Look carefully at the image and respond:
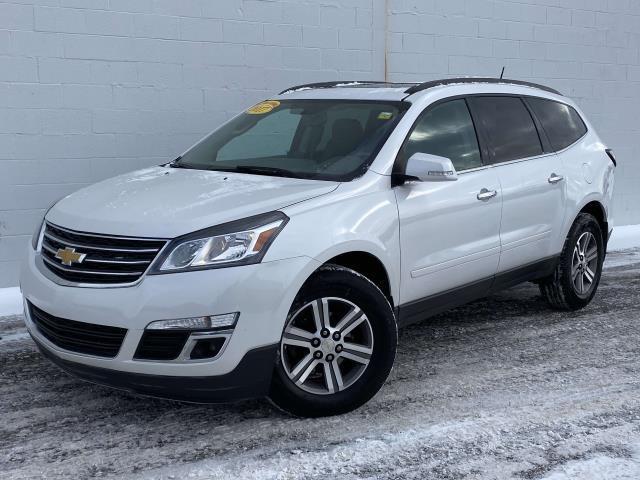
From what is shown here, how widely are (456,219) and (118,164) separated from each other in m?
3.59

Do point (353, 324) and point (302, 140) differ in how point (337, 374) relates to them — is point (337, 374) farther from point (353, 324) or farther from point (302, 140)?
point (302, 140)

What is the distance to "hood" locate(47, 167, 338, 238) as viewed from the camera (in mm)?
3896

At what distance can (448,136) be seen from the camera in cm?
512

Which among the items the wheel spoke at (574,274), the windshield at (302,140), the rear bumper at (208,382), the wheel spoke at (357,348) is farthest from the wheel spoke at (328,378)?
the wheel spoke at (574,274)

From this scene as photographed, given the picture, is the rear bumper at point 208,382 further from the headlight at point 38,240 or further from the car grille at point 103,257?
the headlight at point 38,240

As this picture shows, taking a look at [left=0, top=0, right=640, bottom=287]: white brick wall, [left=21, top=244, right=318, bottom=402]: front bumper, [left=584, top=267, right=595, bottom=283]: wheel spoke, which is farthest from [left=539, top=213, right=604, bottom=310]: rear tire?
[left=0, top=0, right=640, bottom=287]: white brick wall

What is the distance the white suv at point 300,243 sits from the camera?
375cm

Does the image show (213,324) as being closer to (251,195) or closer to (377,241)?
(251,195)

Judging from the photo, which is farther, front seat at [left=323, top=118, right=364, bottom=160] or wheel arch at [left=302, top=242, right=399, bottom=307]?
front seat at [left=323, top=118, right=364, bottom=160]

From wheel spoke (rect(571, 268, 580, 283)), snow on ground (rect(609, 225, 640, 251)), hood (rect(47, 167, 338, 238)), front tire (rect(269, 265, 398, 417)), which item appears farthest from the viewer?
snow on ground (rect(609, 225, 640, 251))

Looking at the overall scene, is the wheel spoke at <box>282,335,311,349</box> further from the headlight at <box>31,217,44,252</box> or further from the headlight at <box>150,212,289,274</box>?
the headlight at <box>31,217,44,252</box>

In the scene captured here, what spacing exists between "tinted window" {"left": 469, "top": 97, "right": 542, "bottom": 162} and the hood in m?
1.57

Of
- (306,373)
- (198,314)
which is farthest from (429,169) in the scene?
(198,314)

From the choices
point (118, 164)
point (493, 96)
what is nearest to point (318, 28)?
point (118, 164)
